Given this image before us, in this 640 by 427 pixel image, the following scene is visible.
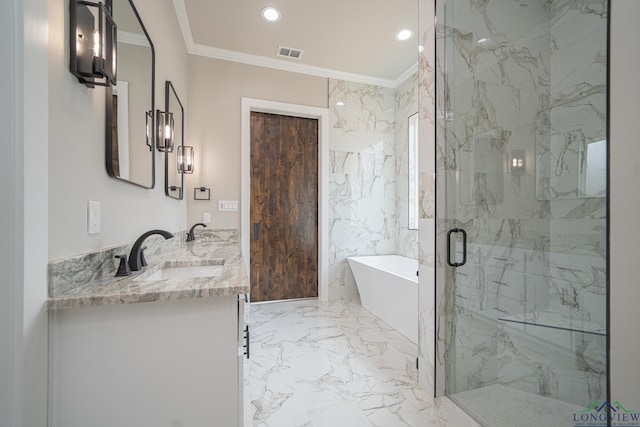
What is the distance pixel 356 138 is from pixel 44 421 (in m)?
3.52

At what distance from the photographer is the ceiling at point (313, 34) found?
2.38 m

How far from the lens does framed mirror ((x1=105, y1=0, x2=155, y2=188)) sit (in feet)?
3.96

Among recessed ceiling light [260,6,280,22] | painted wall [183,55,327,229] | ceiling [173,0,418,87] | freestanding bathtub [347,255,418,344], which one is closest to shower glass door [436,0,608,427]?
freestanding bathtub [347,255,418,344]

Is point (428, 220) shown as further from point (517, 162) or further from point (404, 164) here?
point (404, 164)

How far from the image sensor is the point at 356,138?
3.60 meters

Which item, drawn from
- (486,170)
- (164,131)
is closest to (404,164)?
(486,170)

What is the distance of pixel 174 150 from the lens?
2266mm

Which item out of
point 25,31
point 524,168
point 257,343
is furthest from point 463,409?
point 25,31

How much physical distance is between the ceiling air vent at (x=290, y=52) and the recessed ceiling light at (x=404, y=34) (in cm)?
106

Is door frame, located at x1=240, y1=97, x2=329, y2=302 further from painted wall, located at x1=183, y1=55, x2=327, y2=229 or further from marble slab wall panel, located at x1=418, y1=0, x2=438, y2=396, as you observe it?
marble slab wall panel, located at x1=418, y1=0, x2=438, y2=396

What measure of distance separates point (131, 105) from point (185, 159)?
1324mm

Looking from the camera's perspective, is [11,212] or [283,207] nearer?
[11,212]

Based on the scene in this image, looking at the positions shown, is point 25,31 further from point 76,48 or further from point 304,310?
point 304,310

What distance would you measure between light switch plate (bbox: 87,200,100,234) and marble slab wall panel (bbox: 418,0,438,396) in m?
1.75
